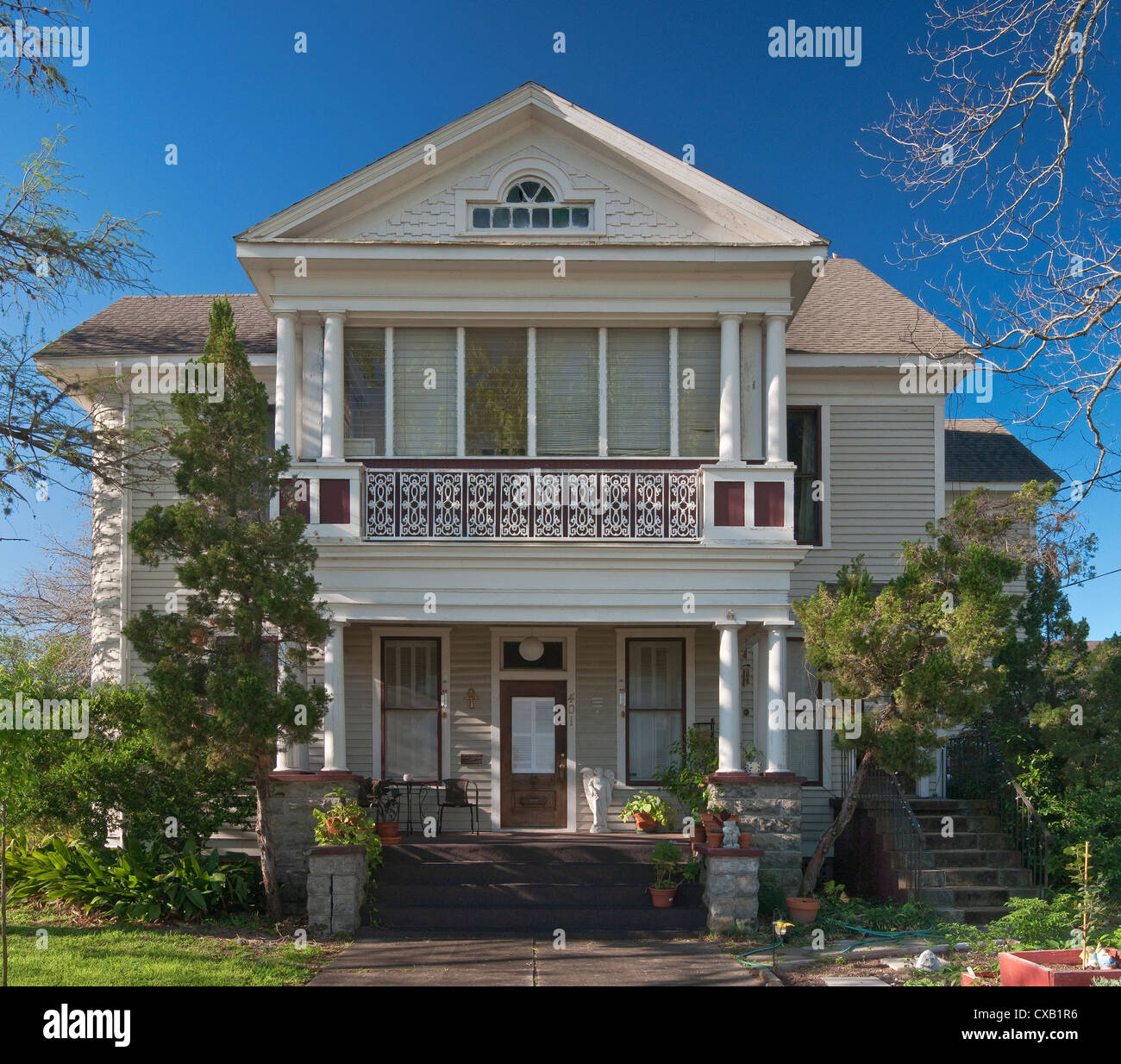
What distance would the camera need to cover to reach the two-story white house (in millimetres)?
12711

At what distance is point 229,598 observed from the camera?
11094mm

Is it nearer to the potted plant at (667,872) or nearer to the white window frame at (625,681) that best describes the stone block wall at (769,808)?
the potted plant at (667,872)

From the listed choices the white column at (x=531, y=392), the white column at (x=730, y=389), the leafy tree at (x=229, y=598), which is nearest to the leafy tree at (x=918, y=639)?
the white column at (x=730, y=389)

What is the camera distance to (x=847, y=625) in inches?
448

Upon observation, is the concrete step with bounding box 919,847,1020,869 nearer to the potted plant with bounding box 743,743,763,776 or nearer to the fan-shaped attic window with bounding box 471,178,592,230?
the potted plant with bounding box 743,743,763,776

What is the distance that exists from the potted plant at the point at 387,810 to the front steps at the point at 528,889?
0.22 metres

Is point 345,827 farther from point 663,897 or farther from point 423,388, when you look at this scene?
point 423,388

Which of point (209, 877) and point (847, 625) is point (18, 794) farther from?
point (847, 625)

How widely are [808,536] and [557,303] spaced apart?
5.09m

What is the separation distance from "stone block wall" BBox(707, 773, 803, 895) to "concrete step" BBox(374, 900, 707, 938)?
1214 millimetres

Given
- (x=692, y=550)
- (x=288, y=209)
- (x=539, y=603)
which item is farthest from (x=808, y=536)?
(x=288, y=209)

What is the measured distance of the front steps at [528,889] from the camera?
11562mm

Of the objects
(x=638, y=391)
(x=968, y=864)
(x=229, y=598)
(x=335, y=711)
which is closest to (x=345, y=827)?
(x=335, y=711)

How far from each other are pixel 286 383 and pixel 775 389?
232 inches
